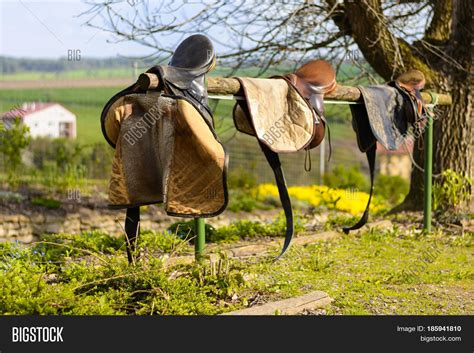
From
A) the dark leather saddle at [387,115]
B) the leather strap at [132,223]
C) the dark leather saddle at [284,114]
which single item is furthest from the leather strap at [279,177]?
the dark leather saddle at [387,115]

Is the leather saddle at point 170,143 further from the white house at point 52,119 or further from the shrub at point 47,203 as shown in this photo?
the white house at point 52,119

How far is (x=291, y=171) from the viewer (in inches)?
574

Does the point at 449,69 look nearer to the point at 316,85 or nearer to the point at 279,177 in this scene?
the point at 316,85

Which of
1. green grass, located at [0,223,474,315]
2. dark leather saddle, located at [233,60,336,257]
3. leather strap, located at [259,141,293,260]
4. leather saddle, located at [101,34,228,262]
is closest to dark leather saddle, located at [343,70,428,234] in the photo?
dark leather saddle, located at [233,60,336,257]

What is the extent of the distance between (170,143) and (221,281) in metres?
0.90

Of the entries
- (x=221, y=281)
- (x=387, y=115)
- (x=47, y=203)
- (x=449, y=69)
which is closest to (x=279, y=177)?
(x=221, y=281)

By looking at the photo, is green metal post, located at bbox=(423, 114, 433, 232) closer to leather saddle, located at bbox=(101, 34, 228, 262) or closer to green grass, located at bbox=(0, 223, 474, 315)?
green grass, located at bbox=(0, 223, 474, 315)

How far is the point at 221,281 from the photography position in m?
4.29

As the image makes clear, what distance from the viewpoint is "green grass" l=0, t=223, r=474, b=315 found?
12.5 feet

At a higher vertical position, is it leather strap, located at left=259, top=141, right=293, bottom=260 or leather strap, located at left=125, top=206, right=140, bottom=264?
leather strap, located at left=259, top=141, right=293, bottom=260

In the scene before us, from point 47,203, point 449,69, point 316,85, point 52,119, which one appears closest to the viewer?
point 316,85

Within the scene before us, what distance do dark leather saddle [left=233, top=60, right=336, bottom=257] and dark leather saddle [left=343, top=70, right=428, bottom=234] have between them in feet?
2.63
